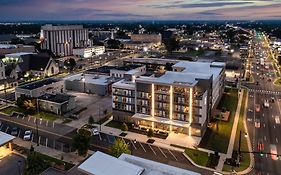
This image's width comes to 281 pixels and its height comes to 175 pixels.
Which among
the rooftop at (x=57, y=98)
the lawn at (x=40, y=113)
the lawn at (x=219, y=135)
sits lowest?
the lawn at (x=219, y=135)

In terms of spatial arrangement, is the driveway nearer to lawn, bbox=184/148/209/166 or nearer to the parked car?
the parked car

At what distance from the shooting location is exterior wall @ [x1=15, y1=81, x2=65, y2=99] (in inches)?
3568

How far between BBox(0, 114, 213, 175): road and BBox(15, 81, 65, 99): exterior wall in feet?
46.4

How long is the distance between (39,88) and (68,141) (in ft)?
123

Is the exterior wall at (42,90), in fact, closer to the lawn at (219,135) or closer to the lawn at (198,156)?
the lawn at (198,156)

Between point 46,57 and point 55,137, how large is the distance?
7979cm

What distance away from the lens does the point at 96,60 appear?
7013 inches

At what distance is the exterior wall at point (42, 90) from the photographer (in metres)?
90.6

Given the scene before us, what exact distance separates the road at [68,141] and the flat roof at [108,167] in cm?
1577

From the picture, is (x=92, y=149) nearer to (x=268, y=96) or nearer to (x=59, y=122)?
(x=59, y=122)

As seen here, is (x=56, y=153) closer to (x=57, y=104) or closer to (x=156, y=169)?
(x=57, y=104)

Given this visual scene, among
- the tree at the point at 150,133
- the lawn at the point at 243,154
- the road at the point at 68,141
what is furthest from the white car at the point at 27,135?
the lawn at the point at 243,154

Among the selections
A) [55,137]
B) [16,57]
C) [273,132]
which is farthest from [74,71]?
[273,132]

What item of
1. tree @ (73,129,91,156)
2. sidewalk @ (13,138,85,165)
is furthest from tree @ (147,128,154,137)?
sidewalk @ (13,138,85,165)
